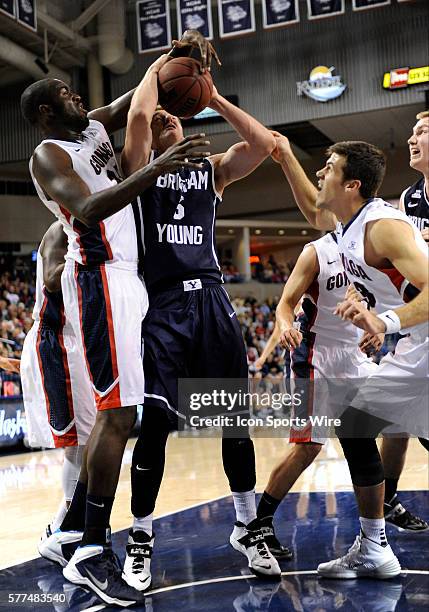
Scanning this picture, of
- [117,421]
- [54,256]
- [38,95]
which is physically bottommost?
[117,421]

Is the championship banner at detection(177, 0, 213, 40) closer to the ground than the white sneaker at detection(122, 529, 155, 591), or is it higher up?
higher up

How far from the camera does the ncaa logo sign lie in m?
17.6

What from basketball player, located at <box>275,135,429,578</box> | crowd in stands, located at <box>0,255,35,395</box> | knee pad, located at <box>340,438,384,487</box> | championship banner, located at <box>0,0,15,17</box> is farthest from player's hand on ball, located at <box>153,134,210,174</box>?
championship banner, located at <box>0,0,15,17</box>

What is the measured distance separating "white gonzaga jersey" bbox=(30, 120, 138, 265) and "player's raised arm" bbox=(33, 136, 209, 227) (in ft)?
0.26

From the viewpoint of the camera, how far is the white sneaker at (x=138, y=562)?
11.0 ft

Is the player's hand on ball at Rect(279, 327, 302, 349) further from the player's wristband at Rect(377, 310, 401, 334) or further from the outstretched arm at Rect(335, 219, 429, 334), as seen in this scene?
the player's wristband at Rect(377, 310, 401, 334)

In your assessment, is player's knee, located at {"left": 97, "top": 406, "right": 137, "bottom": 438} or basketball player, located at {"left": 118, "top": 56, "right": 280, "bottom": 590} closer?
player's knee, located at {"left": 97, "top": 406, "right": 137, "bottom": 438}

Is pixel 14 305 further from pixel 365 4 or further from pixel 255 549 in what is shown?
pixel 255 549

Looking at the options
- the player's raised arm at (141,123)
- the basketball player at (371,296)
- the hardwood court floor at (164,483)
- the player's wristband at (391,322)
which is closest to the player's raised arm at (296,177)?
the basketball player at (371,296)

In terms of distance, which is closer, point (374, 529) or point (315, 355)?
point (374, 529)

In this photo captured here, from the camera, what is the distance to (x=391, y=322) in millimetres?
2809

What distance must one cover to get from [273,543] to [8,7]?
42.4ft

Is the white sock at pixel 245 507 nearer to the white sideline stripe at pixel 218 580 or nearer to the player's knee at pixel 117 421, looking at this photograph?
the white sideline stripe at pixel 218 580

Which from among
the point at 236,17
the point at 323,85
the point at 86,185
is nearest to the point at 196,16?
the point at 236,17
